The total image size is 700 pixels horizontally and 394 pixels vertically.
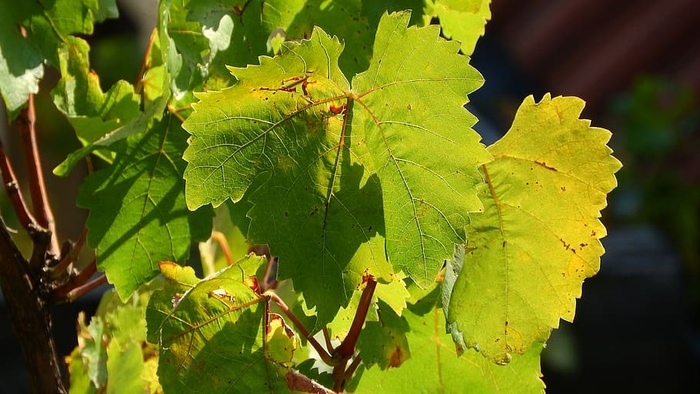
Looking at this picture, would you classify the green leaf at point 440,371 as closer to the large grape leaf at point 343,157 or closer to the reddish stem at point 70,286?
the large grape leaf at point 343,157

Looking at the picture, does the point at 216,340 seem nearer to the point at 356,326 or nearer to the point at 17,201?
the point at 356,326

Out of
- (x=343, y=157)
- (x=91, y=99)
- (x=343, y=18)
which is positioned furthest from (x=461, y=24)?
(x=91, y=99)

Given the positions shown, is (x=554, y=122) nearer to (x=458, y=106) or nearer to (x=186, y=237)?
(x=458, y=106)

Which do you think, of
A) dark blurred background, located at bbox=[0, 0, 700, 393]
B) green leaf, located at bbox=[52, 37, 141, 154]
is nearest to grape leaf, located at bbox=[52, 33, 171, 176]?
green leaf, located at bbox=[52, 37, 141, 154]

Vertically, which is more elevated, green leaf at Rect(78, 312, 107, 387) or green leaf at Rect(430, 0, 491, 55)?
green leaf at Rect(430, 0, 491, 55)

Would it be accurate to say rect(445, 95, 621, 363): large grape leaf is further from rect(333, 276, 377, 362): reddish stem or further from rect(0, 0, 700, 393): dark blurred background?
rect(0, 0, 700, 393): dark blurred background

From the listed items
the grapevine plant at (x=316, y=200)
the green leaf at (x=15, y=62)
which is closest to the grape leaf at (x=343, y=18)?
the grapevine plant at (x=316, y=200)
